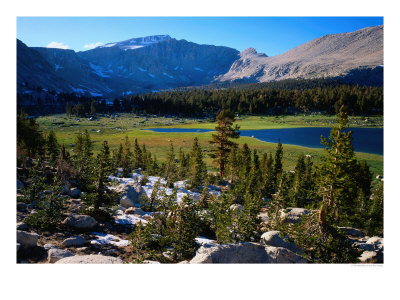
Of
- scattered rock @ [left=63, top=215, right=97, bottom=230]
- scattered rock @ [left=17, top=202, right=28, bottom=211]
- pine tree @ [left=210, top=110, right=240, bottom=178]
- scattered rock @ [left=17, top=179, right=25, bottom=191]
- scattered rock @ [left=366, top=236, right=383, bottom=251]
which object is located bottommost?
scattered rock @ [left=366, top=236, right=383, bottom=251]

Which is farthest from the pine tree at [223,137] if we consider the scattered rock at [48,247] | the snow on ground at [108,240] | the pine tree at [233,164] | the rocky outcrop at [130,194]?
the scattered rock at [48,247]

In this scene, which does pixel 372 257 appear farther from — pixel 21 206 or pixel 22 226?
pixel 21 206

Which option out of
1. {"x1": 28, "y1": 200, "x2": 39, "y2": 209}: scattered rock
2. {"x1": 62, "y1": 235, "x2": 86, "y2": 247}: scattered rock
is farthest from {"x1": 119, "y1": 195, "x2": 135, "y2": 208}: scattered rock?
{"x1": 62, "y1": 235, "x2": 86, "y2": 247}: scattered rock

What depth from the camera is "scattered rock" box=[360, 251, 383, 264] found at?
20.2 feet

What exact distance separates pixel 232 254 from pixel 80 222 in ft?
13.5

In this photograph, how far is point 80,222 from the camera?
6.18 m

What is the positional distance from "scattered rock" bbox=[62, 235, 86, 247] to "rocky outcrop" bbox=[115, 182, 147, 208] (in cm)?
330

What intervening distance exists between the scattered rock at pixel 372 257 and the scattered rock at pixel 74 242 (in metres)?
7.25

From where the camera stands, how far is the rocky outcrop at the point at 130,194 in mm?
8984

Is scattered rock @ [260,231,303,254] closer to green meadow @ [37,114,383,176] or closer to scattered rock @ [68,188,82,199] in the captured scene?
scattered rock @ [68,188,82,199]
